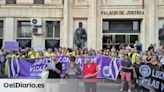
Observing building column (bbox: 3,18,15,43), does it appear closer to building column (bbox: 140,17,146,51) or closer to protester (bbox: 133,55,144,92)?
building column (bbox: 140,17,146,51)

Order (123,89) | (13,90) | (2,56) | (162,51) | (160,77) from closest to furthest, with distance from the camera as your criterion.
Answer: (13,90)
(123,89)
(160,77)
(162,51)
(2,56)

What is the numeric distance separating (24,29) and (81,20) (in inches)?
192

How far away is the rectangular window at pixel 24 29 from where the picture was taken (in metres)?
41.8

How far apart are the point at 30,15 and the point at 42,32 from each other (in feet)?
5.60

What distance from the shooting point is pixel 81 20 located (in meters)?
41.3

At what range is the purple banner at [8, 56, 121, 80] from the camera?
24.6 meters

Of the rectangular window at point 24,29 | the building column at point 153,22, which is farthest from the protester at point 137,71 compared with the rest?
the rectangular window at point 24,29

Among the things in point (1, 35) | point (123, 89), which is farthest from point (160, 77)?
point (1, 35)

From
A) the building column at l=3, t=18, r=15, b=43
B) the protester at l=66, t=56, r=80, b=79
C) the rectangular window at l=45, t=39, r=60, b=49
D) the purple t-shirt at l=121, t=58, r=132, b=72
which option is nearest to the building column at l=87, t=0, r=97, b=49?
the rectangular window at l=45, t=39, r=60, b=49

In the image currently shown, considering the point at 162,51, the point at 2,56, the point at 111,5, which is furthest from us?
the point at 111,5

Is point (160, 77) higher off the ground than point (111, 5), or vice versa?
point (111, 5)

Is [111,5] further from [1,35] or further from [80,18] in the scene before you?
[1,35]

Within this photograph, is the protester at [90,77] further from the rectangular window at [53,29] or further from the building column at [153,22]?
the rectangular window at [53,29]

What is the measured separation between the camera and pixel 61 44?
4109cm
